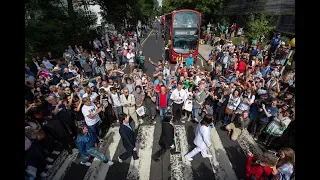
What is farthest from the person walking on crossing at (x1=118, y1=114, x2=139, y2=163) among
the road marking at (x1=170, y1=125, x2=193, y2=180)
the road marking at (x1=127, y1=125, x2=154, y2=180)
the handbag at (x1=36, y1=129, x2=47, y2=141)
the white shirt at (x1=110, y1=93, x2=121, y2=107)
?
the handbag at (x1=36, y1=129, x2=47, y2=141)

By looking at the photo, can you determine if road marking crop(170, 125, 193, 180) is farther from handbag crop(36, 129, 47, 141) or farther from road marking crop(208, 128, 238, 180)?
handbag crop(36, 129, 47, 141)

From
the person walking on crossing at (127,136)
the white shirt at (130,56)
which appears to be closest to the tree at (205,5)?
the white shirt at (130,56)

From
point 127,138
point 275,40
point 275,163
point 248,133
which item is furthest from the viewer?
point 275,40

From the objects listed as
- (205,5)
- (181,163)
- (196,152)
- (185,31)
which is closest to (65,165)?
(181,163)

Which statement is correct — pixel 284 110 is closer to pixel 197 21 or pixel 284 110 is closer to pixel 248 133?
pixel 248 133

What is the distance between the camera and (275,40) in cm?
1445

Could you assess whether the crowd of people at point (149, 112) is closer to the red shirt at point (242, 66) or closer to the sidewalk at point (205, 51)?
the red shirt at point (242, 66)

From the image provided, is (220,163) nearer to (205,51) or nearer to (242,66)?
(242,66)

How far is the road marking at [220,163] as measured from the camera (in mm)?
5238

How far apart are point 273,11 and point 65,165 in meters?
23.9

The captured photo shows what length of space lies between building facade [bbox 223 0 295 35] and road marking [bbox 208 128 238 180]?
52.4 ft
